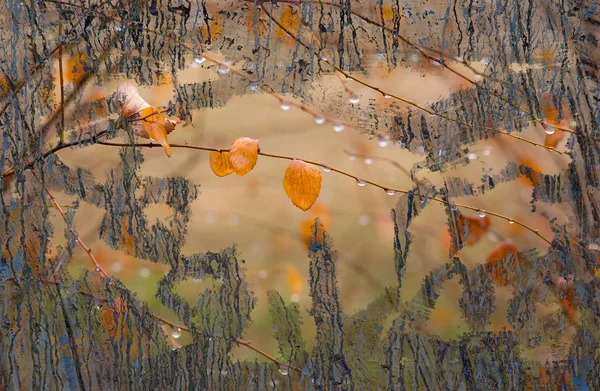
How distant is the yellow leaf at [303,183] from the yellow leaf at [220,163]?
9cm

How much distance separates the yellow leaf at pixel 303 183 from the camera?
786 mm

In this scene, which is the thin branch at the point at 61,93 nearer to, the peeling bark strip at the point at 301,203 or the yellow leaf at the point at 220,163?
the peeling bark strip at the point at 301,203

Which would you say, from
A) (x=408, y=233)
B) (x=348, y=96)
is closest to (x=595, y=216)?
(x=408, y=233)

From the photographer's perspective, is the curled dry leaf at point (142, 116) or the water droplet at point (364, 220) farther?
the water droplet at point (364, 220)

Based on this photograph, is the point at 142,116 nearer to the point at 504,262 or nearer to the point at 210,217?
the point at 210,217

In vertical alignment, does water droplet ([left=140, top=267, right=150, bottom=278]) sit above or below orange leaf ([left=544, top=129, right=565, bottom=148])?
below

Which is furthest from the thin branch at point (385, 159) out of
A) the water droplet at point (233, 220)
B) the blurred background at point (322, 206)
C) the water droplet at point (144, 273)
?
the water droplet at point (144, 273)

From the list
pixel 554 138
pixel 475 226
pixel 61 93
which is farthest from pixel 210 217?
pixel 554 138

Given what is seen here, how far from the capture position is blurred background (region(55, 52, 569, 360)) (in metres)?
0.78

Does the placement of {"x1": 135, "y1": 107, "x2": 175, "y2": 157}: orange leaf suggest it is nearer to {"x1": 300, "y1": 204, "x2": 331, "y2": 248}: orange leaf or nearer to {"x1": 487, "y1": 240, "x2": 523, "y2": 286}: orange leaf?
{"x1": 300, "y1": 204, "x2": 331, "y2": 248}: orange leaf

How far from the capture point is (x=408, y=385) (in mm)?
786

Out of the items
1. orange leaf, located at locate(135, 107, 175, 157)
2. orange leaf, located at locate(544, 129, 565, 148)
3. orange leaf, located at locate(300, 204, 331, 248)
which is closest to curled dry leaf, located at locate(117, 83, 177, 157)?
orange leaf, located at locate(135, 107, 175, 157)

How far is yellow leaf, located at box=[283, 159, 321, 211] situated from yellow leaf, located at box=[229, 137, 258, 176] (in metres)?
0.06

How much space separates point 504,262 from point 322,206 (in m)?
0.29
